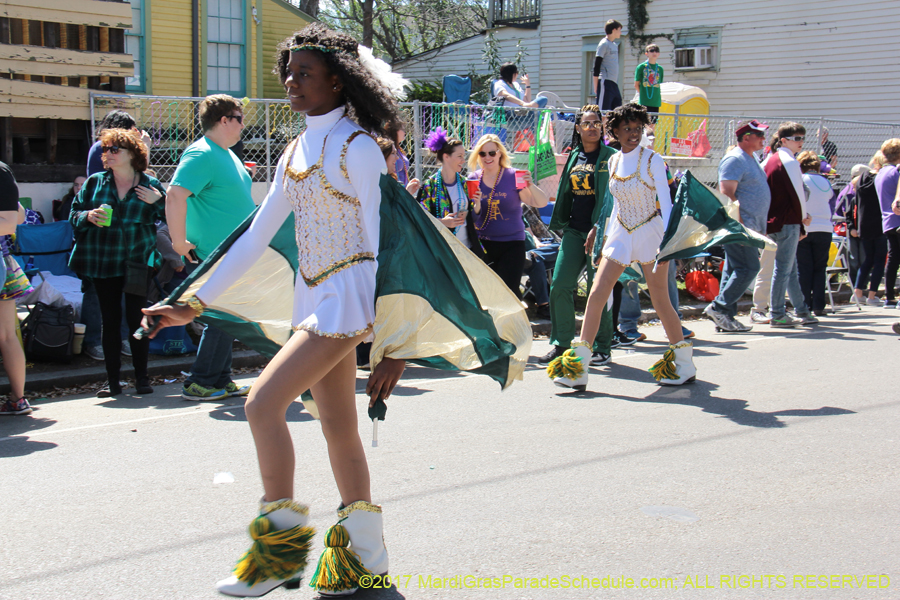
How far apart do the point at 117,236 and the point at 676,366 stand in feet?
14.5

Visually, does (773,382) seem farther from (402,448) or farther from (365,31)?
(365,31)

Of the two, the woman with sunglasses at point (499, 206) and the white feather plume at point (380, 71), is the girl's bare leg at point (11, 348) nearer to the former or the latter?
the white feather plume at point (380, 71)

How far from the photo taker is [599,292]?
21.1 feet

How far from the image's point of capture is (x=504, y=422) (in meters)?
5.70

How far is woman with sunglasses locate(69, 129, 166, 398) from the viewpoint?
6316 millimetres

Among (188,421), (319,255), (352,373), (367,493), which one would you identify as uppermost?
(319,255)

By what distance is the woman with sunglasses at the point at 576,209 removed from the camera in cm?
721

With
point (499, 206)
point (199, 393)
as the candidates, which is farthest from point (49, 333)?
point (499, 206)

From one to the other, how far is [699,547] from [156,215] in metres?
4.78

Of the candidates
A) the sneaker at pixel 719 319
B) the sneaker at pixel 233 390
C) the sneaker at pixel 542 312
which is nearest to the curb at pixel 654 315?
the sneaker at pixel 542 312

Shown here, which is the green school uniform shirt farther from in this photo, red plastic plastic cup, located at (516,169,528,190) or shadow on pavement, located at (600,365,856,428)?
shadow on pavement, located at (600,365,856,428)

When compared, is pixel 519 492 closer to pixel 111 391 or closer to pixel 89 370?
pixel 111 391

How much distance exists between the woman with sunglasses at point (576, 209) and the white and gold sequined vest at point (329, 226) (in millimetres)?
4419

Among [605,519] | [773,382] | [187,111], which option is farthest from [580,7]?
[605,519]
